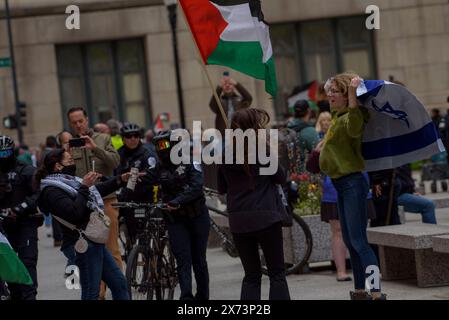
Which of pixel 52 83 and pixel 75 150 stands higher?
pixel 52 83

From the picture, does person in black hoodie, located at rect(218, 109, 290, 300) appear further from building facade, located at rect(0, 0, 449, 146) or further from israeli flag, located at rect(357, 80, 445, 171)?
building facade, located at rect(0, 0, 449, 146)

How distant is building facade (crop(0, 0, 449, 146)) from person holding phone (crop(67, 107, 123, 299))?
25.3m

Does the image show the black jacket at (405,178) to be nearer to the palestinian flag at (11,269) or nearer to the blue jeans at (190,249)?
the blue jeans at (190,249)

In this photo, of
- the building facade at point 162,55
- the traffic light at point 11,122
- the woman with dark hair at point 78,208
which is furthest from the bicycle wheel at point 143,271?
the building facade at point 162,55

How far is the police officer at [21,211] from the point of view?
1178 cm

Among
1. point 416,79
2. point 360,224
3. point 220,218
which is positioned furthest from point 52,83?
point 360,224

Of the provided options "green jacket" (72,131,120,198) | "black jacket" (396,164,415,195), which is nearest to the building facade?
"black jacket" (396,164,415,195)

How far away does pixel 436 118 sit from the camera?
28562 mm

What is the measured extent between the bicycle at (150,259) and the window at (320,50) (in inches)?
1121

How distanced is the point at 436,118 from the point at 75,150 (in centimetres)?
1679

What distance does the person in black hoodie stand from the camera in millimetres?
9727
